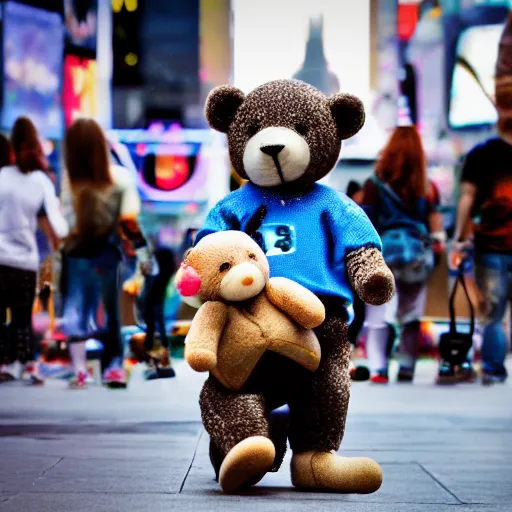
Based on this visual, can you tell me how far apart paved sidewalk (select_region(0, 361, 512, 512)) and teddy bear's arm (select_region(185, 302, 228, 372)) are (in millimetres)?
267

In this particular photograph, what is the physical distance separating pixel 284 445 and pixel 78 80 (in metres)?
2.53

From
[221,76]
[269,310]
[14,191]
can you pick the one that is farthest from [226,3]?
[269,310]

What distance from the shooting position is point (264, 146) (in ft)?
6.30

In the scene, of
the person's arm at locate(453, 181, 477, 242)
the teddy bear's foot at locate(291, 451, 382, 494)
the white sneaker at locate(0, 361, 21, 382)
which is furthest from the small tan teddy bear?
the person's arm at locate(453, 181, 477, 242)

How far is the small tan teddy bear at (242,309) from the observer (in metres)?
1.79

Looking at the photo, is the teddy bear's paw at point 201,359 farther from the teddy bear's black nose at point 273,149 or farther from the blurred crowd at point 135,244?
the blurred crowd at point 135,244

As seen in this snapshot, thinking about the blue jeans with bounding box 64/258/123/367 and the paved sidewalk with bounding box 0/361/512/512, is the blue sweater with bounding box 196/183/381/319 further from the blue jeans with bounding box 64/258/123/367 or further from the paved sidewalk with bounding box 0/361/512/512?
the blue jeans with bounding box 64/258/123/367

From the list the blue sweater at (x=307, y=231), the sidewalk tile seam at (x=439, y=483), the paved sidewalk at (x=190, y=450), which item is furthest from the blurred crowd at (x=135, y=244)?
the blue sweater at (x=307, y=231)

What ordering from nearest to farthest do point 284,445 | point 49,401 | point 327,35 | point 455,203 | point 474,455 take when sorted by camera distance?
point 284,445 < point 474,455 < point 49,401 < point 327,35 < point 455,203

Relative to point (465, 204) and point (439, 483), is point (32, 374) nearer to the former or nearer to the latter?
point (465, 204)

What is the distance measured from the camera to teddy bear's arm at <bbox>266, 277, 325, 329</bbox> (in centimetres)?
179

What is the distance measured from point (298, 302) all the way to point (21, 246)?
237 cm

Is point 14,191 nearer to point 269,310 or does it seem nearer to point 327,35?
point 327,35

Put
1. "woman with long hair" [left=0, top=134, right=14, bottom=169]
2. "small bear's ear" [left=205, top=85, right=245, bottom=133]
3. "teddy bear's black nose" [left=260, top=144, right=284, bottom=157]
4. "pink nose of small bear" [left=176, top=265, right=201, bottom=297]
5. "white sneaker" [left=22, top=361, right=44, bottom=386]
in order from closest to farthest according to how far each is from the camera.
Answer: "pink nose of small bear" [left=176, top=265, right=201, bottom=297] → "teddy bear's black nose" [left=260, top=144, right=284, bottom=157] → "small bear's ear" [left=205, top=85, right=245, bottom=133] → "white sneaker" [left=22, top=361, right=44, bottom=386] → "woman with long hair" [left=0, top=134, right=14, bottom=169]
